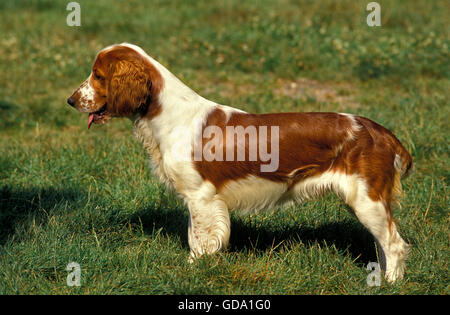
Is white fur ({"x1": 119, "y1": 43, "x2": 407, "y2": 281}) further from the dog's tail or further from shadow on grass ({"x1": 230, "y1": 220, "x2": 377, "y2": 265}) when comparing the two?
shadow on grass ({"x1": 230, "y1": 220, "x2": 377, "y2": 265})

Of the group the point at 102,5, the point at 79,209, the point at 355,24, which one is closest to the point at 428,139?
the point at 79,209

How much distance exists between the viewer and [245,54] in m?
8.55

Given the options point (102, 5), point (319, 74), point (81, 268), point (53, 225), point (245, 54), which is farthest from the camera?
point (102, 5)

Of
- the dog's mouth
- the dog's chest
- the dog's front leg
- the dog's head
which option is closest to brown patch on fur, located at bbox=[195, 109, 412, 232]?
the dog's front leg

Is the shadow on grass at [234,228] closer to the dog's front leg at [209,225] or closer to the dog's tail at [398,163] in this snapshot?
the dog's front leg at [209,225]

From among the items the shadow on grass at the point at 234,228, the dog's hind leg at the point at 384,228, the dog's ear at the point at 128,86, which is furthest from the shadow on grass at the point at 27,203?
the dog's hind leg at the point at 384,228

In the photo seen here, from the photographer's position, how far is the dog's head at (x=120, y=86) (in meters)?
3.51

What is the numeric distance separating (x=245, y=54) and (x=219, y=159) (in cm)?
524

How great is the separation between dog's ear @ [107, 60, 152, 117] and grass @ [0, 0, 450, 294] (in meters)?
0.92

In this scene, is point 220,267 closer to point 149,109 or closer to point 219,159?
point 219,159

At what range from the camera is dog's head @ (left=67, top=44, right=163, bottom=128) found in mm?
3514

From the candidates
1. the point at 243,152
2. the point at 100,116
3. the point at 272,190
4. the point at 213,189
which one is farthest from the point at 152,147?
the point at 272,190

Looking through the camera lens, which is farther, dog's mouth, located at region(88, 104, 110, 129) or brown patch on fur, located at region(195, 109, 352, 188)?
dog's mouth, located at region(88, 104, 110, 129)

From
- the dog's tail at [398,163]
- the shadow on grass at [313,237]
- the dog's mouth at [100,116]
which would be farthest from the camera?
the shadow on grass at [313,237]
